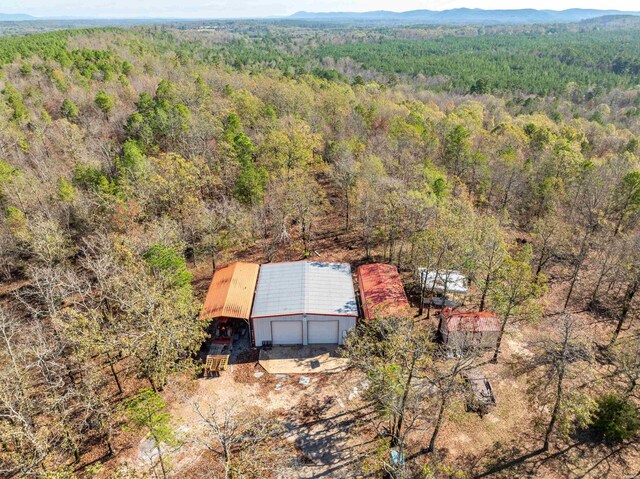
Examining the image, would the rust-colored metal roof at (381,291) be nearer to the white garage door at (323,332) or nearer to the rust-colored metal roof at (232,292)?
the white garage door at (323,332)

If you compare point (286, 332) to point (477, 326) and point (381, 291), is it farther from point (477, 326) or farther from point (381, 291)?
point (477, 326)

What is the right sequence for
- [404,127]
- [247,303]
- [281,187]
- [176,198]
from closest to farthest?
[247,303], [176,198], [281,187], [404,127]

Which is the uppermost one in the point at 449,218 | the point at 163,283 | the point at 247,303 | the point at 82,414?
the point at 449,218

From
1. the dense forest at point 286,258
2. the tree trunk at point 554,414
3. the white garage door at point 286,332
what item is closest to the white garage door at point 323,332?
the white garage door at point 286,332

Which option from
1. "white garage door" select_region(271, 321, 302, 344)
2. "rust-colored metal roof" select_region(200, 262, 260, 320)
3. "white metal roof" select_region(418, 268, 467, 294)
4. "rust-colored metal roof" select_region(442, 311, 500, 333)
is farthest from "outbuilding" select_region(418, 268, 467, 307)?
"rust-colored metal roof" select_region(200, 262, 260, 320)

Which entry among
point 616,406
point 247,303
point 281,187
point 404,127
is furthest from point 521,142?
point 247,303

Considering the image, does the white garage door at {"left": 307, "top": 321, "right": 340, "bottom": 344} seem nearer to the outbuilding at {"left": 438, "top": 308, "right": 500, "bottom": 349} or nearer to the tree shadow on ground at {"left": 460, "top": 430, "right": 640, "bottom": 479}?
the outbuilding at {"left": 438, "top": 308, "right": 500, "bottom": 349}

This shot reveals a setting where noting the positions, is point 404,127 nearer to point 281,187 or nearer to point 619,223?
point 281,187
